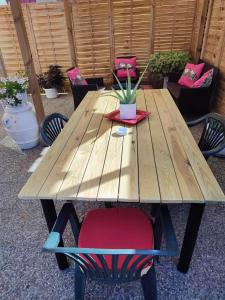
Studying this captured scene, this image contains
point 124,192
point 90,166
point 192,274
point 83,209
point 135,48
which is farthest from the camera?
point 135,48

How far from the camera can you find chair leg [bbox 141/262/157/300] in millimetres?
1056

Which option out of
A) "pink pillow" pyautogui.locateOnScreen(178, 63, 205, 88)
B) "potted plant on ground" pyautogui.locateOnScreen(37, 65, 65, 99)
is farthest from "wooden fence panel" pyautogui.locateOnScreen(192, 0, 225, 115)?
"potted plant on ground" pyautogui.locateOnScreen(37, 65, 65, 99)

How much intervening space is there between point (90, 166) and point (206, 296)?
1.05 metres

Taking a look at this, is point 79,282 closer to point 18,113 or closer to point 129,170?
point 129,170

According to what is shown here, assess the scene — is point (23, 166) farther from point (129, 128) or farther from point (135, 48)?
point (135, 48)

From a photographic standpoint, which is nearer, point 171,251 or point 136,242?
point 171,251

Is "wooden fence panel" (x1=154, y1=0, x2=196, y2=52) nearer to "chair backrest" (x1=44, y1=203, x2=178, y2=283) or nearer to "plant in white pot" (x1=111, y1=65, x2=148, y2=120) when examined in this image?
"plant in white pot" (x1=111, y1=65, x2=148, y2=120)

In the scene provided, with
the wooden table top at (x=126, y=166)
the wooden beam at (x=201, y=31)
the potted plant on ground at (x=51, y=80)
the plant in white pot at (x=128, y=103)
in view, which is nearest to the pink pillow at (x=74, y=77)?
the potted plant on ground at (x=51, y=80)

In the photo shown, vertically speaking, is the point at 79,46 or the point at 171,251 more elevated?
the point at 79,46

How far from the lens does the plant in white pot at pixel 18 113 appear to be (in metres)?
2.48

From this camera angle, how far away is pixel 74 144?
4.79ft

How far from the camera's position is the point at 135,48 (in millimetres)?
4738

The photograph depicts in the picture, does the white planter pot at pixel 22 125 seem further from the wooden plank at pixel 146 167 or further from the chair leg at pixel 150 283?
the chair leg at pixel 150 283

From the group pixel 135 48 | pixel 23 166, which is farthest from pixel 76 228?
pixel 135 48
